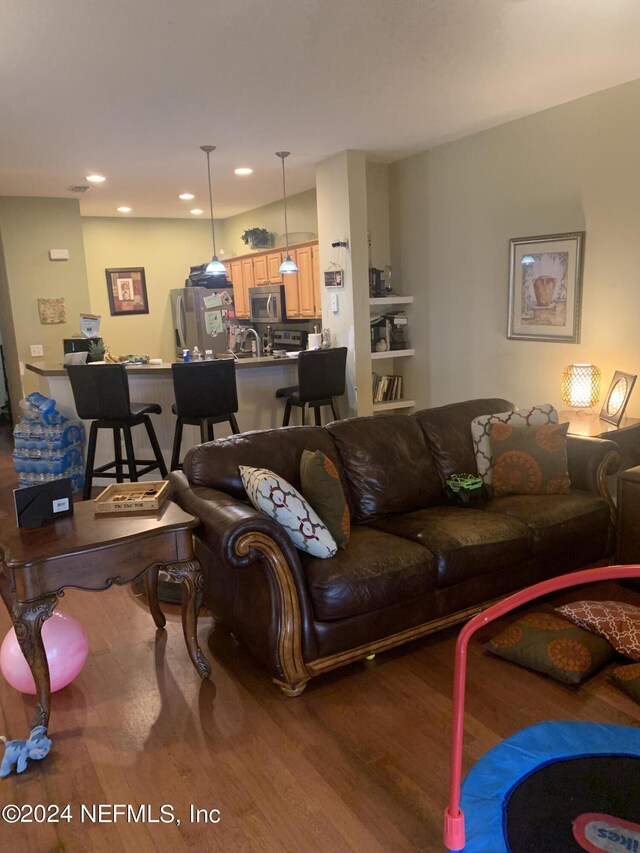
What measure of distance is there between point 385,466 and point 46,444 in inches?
122

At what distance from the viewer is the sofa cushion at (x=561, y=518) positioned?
2988mm

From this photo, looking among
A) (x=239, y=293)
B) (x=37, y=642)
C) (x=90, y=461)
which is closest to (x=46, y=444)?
(x=90, y=461)

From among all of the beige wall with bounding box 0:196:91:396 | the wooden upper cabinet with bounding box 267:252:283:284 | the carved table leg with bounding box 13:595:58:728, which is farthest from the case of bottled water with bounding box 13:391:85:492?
the carved table leg with bounding box 13:595:58:728

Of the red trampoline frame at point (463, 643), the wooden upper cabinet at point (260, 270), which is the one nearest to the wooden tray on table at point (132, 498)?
the red trampoline frame at point (463, 643)

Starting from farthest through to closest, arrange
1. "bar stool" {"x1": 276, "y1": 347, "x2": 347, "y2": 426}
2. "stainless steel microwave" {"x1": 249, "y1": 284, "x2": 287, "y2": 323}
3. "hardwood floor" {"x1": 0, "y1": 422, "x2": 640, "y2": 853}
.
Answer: "stainless steel microwave" {"x1": 249, "y1": 284, "x2": 287, "y2": 323}, "bar stool" {"x1": 276, "y1": 347, "x2": 347, "y2": 426}, "hardwood floor" {"x1": 0, "y1": 422, "x2": 640, "y2": 853}

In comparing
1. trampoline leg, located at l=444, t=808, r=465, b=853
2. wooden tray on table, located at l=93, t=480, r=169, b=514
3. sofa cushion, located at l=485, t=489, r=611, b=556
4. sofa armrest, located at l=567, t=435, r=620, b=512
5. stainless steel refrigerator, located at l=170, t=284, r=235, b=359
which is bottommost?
trampoline leg, located at l=444, t=808, r=465, b=853

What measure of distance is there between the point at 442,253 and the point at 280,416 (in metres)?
1.94

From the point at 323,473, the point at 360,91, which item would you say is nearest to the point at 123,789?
the point at 323,473

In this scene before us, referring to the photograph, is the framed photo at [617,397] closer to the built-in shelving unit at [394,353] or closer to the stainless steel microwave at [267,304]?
the built-in shelving unit at [394,353]

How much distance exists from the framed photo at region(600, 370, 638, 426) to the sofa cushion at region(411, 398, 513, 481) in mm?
888

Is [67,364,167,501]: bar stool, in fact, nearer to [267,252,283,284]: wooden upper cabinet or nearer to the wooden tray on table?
the wooden tray on table

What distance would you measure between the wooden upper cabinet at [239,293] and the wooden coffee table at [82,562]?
229 inches

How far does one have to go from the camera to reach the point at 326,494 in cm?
270

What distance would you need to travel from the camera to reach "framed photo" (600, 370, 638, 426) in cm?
381
